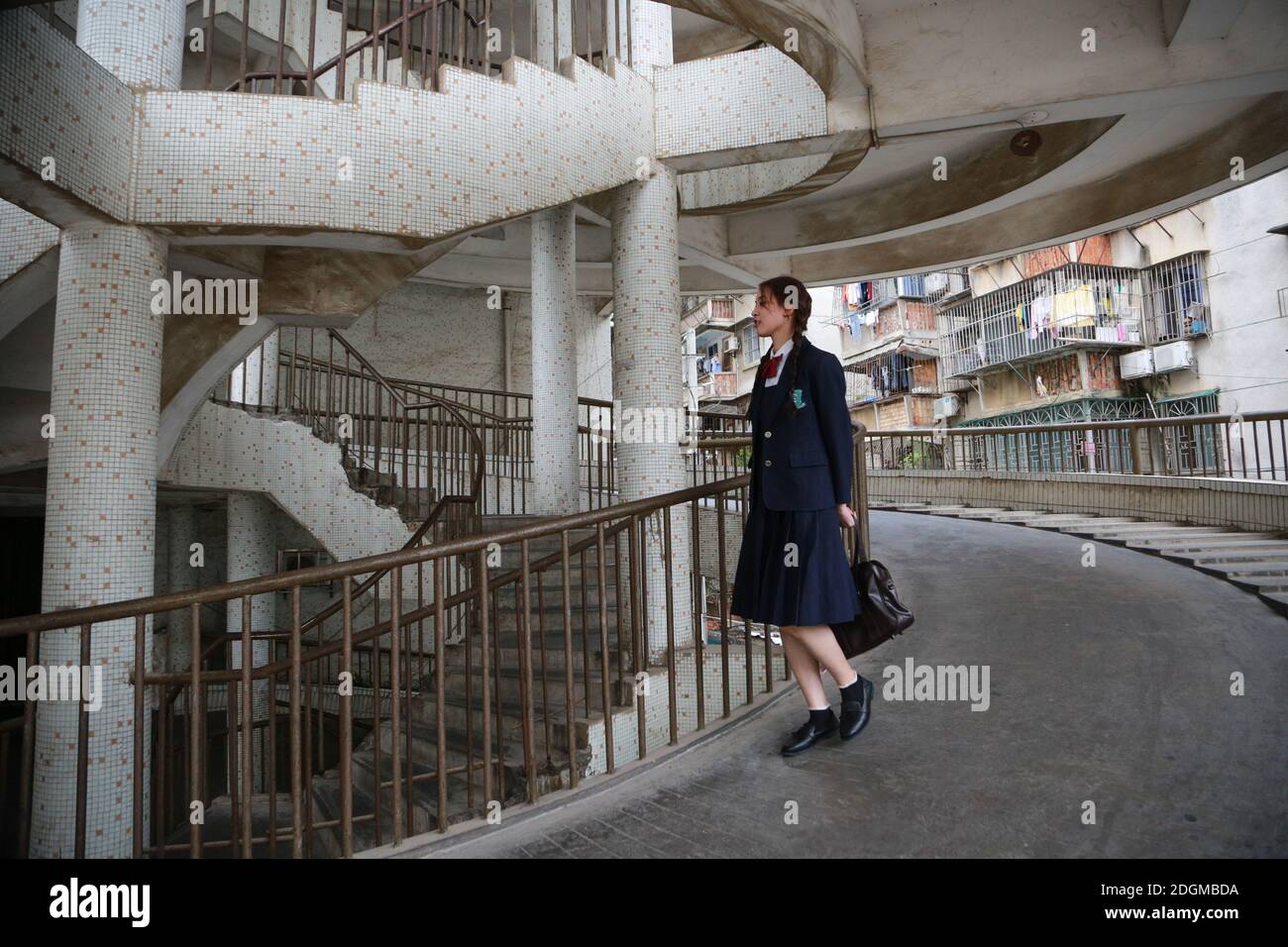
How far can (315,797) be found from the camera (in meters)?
5.54

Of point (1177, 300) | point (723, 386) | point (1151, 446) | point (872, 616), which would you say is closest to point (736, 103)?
point (872, 616)

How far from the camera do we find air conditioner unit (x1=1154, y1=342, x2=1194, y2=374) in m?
17.4

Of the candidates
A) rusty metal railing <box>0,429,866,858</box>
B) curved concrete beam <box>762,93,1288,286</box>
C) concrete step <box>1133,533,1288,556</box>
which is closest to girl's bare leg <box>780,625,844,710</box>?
rusty metal railing <box>0,429,866,858</box>

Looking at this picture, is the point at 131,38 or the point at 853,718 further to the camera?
the point at 131,38

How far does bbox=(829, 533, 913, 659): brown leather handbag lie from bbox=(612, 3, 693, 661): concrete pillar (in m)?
2.07

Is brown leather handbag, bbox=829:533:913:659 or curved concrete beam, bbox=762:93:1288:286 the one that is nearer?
brown leather handbag, bbox=829:533:913:659

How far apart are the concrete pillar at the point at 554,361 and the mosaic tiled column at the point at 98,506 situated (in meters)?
4.45

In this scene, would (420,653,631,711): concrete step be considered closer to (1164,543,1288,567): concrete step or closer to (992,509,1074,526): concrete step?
(1164,543,1288,567): concrete step

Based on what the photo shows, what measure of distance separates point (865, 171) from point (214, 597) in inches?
323

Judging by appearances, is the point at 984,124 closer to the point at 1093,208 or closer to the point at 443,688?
the point at 1093,208

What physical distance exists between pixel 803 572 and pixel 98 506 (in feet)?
12.4

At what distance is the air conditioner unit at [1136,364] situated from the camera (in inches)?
729

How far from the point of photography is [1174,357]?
57.9 ft
